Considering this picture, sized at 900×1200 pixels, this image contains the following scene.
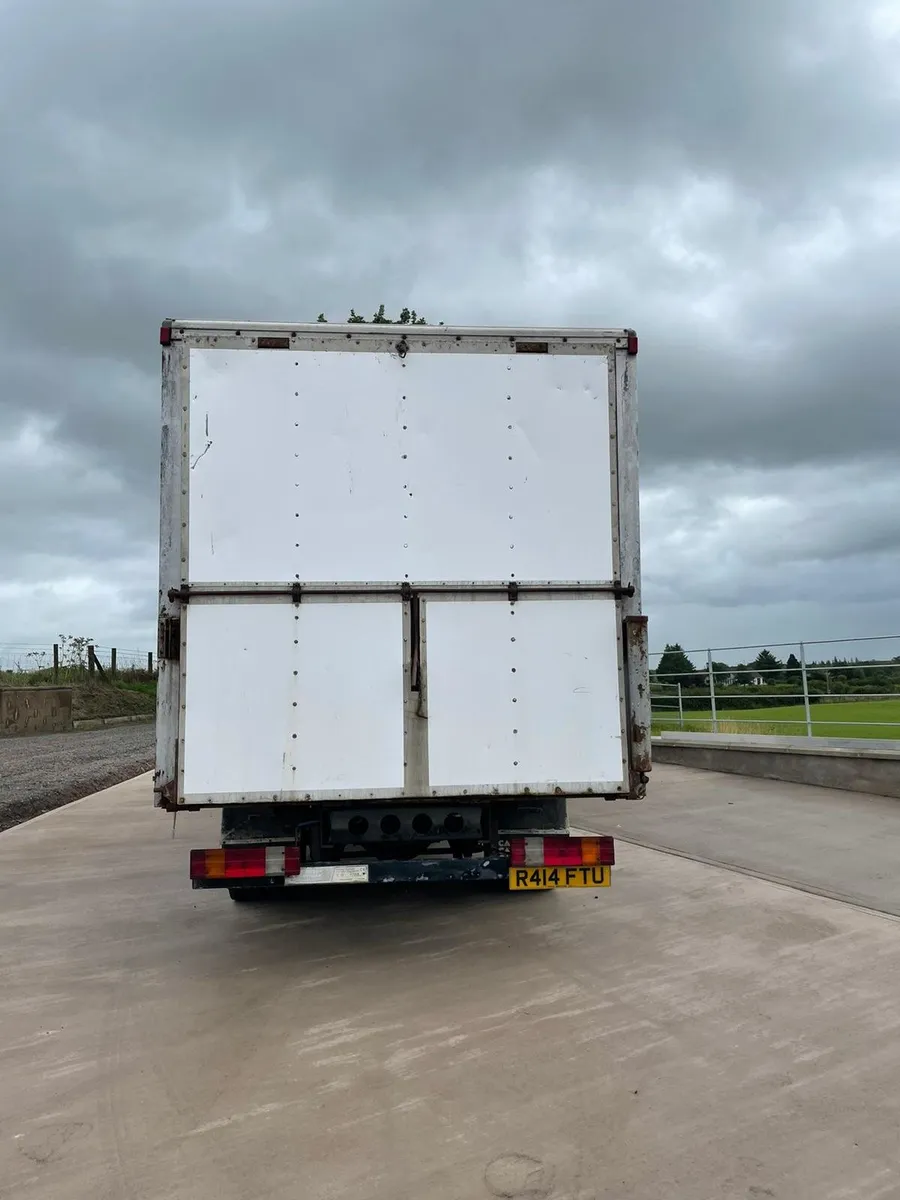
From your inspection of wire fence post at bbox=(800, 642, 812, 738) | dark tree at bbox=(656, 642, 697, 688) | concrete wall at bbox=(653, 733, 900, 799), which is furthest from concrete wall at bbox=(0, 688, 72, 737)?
wire fence post at bbox=(800, 642, 812, 738)

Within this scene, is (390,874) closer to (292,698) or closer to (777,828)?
(292,698)

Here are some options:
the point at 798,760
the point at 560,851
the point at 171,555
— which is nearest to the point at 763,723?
the point at 798,760

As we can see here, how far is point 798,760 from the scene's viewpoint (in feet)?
36.4

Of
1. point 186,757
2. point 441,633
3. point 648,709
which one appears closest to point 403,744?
point 441,633

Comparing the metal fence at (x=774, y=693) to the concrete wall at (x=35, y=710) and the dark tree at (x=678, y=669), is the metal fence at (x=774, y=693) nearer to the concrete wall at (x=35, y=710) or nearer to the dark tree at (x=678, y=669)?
the dark tree at (x=678, y=669)

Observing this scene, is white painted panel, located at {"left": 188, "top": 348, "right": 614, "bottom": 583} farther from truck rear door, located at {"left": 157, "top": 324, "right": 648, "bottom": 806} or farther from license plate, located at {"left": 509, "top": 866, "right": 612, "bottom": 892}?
license plate, located at {"left": 509, "top": 866, "right": 612, "bottom": 892}

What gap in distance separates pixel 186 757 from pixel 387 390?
7.46 ft

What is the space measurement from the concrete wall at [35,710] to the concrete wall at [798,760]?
759 inches

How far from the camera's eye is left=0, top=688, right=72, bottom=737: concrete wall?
2461 centimetres

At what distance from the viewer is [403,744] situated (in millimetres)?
4496

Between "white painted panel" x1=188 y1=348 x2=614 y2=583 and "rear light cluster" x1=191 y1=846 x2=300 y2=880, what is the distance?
150 centimetres

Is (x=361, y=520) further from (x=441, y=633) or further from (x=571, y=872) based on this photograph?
(x=571, y=872)

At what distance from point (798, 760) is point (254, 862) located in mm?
8664

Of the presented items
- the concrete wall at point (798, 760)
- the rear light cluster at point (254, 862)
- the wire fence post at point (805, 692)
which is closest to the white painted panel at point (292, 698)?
the rear light cluster at point (254, 862)
